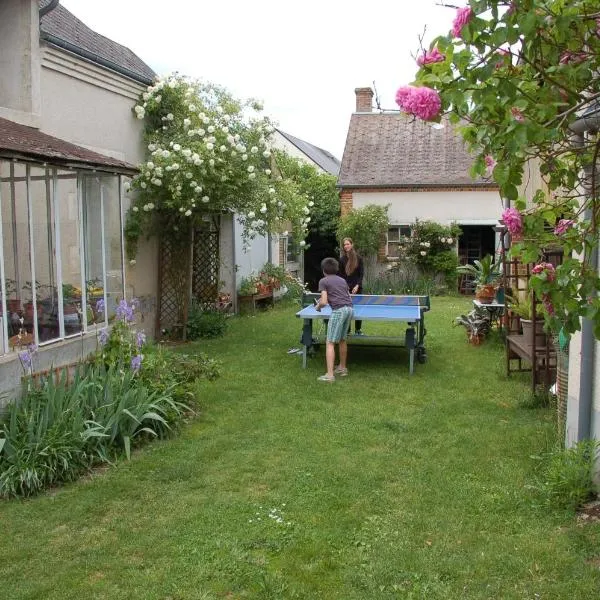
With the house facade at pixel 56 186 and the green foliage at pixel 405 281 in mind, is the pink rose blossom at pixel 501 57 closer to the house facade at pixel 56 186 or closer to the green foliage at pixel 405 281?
the house facade at pixel 56 186

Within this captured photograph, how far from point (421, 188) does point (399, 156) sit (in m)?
1.89

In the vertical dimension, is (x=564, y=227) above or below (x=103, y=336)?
above

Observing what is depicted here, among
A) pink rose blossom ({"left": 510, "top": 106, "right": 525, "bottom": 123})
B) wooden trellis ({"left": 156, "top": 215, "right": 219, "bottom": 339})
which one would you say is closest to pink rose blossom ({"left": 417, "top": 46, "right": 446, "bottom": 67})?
pink rose blossom ({"left": 510, "top": 106, "right": 525, "bottom": 123})

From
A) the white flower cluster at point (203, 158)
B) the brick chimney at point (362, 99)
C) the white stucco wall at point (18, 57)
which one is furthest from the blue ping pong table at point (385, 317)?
the brick chimney at point (362, 99)

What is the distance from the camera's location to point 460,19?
8.52ft

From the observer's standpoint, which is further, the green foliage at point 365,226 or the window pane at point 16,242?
the green foliage at point 365,226

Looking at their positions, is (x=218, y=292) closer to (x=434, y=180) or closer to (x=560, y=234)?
(x=434, y=180)

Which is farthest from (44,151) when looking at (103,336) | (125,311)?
(103,336)

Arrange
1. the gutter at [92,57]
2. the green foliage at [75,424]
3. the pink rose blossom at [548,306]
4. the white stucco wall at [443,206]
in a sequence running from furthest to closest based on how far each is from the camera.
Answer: the white stucco wall at [443,206] → the gutter at [92,57] → the green foliage at [75,424] → the pink rose blossom at [548,306]

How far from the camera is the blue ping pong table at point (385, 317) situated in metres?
9.19

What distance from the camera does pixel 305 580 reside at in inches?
146

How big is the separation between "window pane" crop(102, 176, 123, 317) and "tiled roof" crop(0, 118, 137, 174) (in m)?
0.53

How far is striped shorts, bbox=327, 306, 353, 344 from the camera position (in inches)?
341

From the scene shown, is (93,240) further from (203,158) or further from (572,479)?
(572,479)
